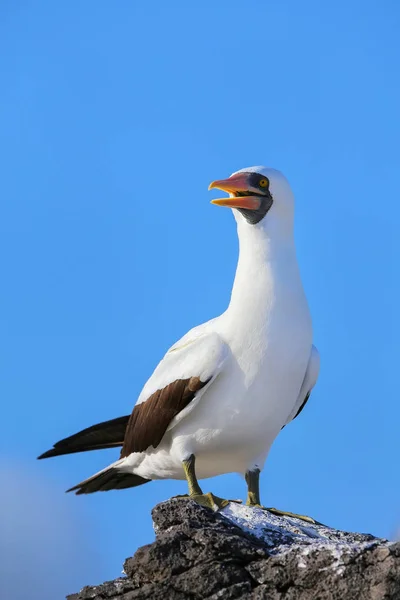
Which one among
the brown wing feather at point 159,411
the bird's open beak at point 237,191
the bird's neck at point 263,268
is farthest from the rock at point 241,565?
the bird's open beak at point 237,191

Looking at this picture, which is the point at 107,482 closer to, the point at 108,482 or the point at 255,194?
the point at 108,482

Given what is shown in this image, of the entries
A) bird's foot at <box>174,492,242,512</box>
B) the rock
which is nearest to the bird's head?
bird's foot at <box>174,492,242,512</box>

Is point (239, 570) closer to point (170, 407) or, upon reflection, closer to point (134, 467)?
point (170, 407)

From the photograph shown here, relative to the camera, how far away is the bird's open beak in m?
12.1

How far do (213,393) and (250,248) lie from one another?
1.69 m

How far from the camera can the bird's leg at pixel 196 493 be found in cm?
1086

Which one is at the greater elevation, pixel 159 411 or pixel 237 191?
pixel 237 191

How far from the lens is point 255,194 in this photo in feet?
40.2

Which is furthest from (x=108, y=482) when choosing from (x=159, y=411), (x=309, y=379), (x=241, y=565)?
(x=241, y=565)

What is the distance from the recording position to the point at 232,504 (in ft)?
35.3

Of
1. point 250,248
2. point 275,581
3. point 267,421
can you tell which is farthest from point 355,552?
point 250,248

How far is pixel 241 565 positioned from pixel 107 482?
513cm

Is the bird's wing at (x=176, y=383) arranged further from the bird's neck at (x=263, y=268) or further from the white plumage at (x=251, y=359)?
the bird's neck at (x=263, y=268)

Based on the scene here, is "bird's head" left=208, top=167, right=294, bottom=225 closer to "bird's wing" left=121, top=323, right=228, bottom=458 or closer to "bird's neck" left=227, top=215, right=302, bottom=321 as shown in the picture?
"bird's neck" left=227, top=215, right=302, bottom=321
